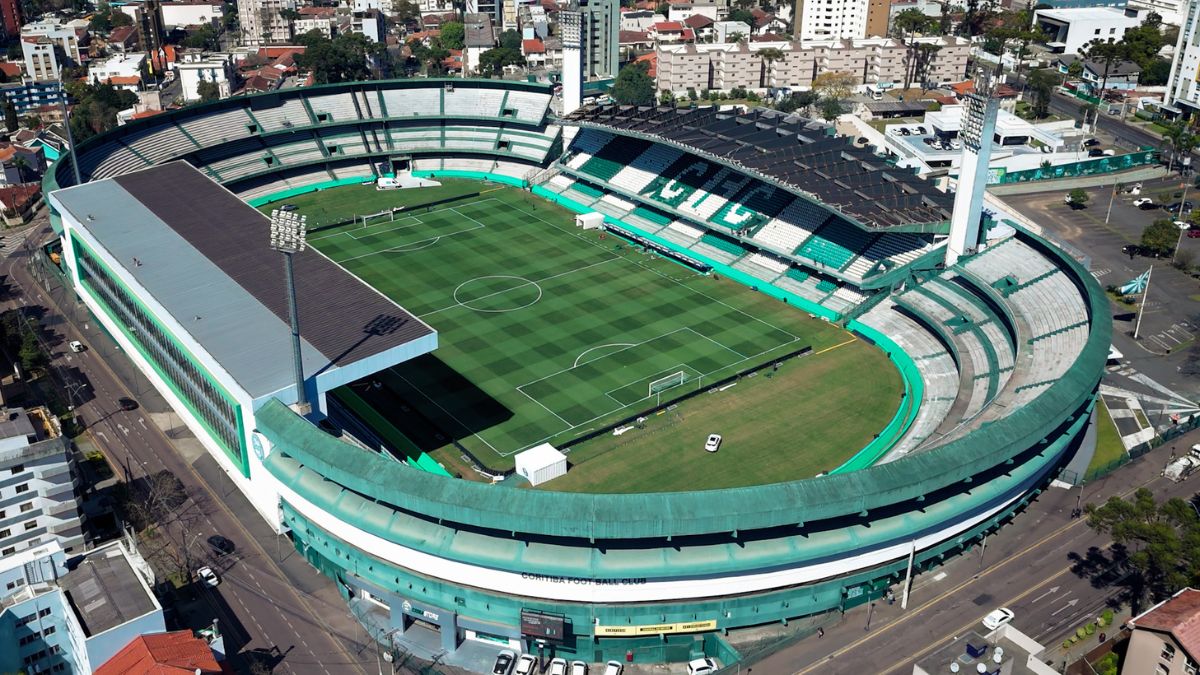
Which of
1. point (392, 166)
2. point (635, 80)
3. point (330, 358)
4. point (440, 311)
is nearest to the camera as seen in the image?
point (330, 358)

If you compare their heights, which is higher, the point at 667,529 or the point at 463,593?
the point at 667,529

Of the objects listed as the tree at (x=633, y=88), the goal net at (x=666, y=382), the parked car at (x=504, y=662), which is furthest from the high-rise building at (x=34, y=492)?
the tree at (x=633, y=88)

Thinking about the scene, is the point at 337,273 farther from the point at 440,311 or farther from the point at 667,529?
the point at 667,529

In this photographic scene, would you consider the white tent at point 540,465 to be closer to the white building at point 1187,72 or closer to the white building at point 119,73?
the white building at point 1187,72

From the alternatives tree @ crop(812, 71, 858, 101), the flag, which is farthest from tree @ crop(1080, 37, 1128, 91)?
the flag

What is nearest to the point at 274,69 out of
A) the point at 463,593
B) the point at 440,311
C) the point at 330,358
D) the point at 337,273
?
the point at 440,311

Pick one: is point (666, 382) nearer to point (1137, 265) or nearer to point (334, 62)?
point (1137, 265)
